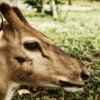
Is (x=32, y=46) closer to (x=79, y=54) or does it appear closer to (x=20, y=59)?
(x=20, y=59)

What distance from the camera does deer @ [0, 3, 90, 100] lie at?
4789 millimetres

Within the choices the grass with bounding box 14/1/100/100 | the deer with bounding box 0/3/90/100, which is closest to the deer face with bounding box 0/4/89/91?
the deer with bounding box 0/3/90/100

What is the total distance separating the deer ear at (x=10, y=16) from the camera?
488 cm

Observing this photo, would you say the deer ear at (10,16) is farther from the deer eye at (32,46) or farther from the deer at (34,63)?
the deer eye at (32,46)

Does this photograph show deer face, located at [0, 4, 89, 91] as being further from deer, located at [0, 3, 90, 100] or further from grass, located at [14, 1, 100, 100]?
grass, located at [14, 1, 100, 100]

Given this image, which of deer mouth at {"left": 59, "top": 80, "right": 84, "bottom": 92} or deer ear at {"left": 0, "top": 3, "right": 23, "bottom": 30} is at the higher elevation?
deer ear at {"left": 0, "top": 3, "right": 23, "bottom": 30}

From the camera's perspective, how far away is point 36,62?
485cm

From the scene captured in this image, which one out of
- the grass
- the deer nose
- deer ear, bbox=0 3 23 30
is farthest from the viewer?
the grass

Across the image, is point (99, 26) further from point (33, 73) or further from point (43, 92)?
point (33, 73)

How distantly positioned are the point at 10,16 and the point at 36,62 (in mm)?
550

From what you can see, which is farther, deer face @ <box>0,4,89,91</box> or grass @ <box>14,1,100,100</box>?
grass @ <box>14,1,100,100</box>

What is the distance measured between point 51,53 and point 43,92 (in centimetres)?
223

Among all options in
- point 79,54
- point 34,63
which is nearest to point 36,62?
point 34,63

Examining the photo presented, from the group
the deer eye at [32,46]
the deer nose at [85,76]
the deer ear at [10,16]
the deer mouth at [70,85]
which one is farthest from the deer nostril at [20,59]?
the deer nose at [85,76]
